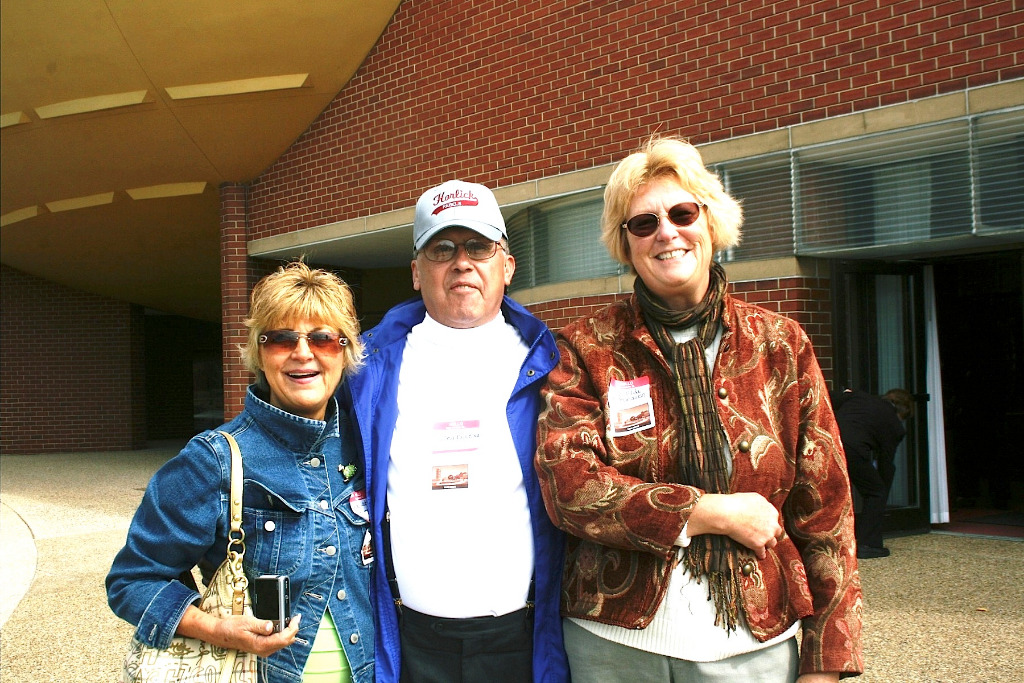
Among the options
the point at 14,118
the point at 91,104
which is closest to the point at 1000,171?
the point at 91,104

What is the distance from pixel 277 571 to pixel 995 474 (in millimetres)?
9040

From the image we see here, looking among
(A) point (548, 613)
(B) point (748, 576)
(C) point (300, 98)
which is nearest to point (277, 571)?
(A) point (548, 613)

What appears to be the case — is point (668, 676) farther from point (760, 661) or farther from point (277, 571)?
point (277, 571)

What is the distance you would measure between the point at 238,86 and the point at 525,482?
8991mm

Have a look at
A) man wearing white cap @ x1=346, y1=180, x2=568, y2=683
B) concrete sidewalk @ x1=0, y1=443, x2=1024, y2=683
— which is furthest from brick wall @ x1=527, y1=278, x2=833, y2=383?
man wearing white cap @ x1=346, y1=180, x2=568, y2=683

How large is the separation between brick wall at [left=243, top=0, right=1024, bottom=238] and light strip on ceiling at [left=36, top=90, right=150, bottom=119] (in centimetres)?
173

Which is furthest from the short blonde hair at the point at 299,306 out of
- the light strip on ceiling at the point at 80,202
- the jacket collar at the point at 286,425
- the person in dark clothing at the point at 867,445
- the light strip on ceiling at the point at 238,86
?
the light strip on ceiling at the point at 80,202

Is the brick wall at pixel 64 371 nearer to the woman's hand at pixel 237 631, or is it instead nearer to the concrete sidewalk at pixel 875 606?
the concrete sidewalk at pixel 875 606

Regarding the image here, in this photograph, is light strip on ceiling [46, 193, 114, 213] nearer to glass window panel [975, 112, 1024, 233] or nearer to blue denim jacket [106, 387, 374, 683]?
glass window panel [975, 112, 1024, 233]

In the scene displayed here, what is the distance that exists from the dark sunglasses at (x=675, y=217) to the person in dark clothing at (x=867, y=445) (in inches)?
201

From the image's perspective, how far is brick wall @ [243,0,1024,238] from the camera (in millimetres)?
6031

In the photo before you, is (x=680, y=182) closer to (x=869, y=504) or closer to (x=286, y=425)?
(x=286, y=425)

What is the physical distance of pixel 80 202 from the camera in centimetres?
1256

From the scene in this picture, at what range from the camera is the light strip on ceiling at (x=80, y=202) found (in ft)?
40.3
